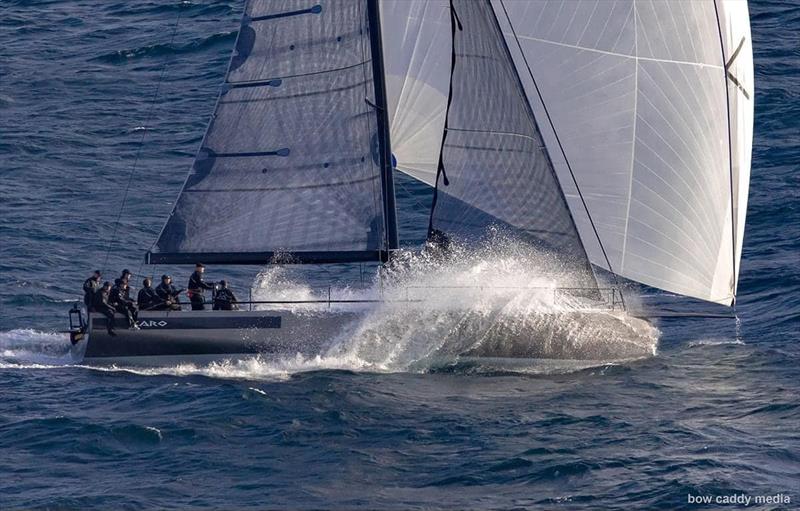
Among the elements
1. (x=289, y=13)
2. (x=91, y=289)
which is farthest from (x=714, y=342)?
(x=91, y=289)

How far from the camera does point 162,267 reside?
36.7 meters

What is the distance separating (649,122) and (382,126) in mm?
5526

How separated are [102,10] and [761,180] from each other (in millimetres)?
28593

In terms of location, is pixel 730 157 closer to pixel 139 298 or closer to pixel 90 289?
pixel 139 298

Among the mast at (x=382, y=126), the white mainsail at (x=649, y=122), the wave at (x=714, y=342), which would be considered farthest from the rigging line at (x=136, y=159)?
the wave at (x=714, y=342)

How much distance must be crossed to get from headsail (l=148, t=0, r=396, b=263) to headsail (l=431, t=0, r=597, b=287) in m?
1.66

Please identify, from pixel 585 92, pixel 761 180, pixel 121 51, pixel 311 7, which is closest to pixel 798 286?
pixel 761 180

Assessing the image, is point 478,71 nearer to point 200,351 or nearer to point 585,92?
point 585,92

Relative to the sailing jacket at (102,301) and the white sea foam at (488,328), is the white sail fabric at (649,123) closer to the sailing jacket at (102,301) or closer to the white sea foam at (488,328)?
the white sea foam at (488,328)

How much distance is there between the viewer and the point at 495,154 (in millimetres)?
29422

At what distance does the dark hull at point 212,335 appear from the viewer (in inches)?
1163

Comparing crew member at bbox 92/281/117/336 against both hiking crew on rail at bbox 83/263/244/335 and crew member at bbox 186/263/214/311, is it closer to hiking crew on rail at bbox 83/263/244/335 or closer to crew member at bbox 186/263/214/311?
hiking crew on rail at bbox 83/263/244/335

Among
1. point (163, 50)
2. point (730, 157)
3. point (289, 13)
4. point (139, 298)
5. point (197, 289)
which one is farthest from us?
point (163, 50)

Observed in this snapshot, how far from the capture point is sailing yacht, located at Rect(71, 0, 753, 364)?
1138 inches
